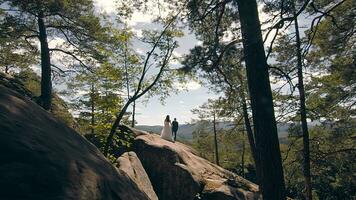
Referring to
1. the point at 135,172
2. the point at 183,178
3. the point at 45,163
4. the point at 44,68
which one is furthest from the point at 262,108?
the point at 44,68

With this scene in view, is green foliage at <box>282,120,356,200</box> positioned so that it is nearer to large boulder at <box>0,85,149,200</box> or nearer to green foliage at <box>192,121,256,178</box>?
large boulder at <box>0,85,149,200</box>

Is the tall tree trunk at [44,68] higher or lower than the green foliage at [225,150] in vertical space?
higher

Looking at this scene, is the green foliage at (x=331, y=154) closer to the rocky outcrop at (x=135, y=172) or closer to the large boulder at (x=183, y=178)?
the large boulder at (x=183, y=178)

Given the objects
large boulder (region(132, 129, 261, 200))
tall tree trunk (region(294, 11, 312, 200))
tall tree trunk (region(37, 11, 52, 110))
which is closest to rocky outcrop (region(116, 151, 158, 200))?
large boulder (region(132, 129, 261, 200))

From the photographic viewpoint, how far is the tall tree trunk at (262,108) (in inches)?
226

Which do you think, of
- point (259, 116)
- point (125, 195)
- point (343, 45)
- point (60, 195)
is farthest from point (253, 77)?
point (343, 45)

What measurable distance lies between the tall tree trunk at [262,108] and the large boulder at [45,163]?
7.54 ft

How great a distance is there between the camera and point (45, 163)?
3.59 meters

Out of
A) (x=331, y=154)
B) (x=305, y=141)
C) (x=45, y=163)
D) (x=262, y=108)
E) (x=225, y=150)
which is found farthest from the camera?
(x=225, y=150)

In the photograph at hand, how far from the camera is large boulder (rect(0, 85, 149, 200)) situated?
3197 mm

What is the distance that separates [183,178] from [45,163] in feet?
42.9

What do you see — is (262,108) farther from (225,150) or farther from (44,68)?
(225,150)

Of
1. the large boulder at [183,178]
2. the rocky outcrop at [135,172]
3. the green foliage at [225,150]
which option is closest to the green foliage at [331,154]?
the large boulder at [183,178]

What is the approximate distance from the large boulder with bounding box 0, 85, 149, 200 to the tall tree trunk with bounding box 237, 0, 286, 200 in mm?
2298
